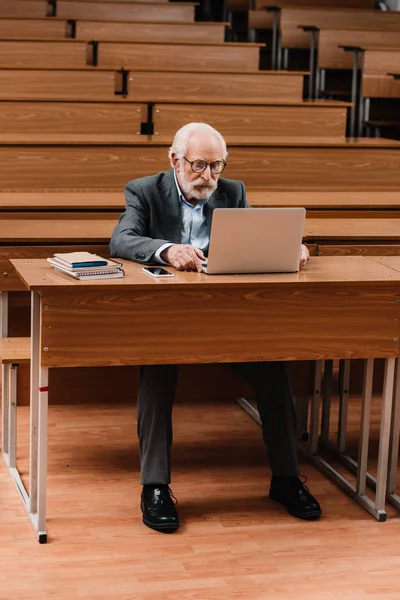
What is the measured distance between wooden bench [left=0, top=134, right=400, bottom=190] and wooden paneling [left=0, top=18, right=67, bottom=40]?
1704 mm

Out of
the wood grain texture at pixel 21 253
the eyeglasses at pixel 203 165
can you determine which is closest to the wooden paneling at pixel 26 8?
the wood grain texture at pixel 21 253

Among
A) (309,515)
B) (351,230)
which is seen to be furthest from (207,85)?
(309,515)

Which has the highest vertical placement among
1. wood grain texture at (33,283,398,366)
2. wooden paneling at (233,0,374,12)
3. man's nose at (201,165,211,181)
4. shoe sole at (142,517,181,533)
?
wooden paneling at (233,0,374,12)

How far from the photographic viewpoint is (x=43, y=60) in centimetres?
468

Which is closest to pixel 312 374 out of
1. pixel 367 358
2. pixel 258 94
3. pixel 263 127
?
pixel 367 358

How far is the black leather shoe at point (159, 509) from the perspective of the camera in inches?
78.3

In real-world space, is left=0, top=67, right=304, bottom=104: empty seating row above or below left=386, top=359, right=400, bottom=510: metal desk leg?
above

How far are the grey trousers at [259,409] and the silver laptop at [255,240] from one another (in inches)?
9.8

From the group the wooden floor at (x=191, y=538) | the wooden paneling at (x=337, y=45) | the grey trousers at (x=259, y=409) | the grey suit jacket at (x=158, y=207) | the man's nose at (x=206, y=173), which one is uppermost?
the wooden paneling at (x=337, y=45)

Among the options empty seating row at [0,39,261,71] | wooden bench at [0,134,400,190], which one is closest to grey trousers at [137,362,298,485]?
wooden bench at [0,134,400,190]

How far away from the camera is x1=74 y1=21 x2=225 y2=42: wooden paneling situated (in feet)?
16.8

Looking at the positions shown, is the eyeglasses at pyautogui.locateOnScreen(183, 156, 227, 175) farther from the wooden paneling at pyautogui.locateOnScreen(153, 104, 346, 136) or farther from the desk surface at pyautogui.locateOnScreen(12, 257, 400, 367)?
the wooden paneling at pyautogui.locateOnScreen(153, 104, 346, 136)

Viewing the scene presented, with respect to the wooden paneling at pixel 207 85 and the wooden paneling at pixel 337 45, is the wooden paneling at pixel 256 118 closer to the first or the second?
the wooden paneling at pixel 207 85

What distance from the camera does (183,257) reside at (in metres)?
2.01
